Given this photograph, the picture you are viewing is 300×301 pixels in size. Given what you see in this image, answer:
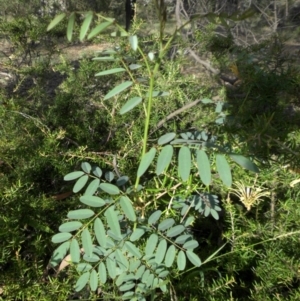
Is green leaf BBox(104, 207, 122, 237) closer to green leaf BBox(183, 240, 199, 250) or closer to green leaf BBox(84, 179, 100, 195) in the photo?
green leaf BBox(84, 179, 100, 195)

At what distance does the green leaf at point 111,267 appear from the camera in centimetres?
83

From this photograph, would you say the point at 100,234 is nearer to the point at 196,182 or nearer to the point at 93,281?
the point at 93,281

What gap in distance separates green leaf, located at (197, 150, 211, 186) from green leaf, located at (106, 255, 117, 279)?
34 cm

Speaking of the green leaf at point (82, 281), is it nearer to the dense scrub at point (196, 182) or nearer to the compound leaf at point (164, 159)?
the dense scrub at point (196, 182)

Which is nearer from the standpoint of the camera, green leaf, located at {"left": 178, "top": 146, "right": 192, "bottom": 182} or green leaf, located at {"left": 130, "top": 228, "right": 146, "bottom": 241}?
green leaf, located at {"left": 178, "top": 146, "right": 192, "bottom": 182}

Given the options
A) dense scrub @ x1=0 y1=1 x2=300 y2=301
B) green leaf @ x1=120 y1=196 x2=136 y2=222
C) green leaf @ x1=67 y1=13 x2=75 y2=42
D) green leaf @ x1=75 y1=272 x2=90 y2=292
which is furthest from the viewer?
dense scrub @ x1=0 y1=1 x2=300 y2=301

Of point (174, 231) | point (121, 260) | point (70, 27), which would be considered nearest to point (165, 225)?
point (174, 231)

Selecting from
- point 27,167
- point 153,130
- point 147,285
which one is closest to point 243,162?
point 147,285

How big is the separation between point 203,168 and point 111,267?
347 mm

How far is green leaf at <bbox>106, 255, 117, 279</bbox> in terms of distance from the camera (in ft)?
2.71

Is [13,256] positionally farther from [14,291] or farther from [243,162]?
[243,162]

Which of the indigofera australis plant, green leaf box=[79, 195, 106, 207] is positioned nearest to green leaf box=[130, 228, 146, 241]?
the indigofera australis plant

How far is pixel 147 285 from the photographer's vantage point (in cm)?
88

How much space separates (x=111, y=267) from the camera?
32.7 inches
